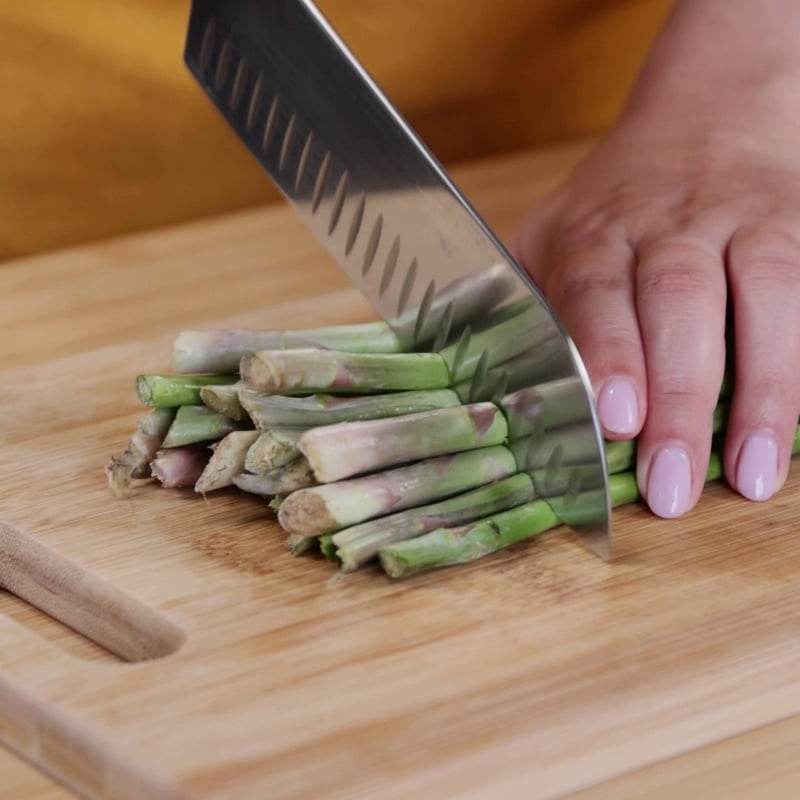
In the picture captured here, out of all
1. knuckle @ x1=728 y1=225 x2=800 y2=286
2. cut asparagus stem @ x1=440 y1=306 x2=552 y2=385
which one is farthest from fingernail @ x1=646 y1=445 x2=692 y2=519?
knuckle @ x1=728 y1=225 x2=800 y2=286

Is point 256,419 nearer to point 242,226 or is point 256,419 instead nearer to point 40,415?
point 40,415

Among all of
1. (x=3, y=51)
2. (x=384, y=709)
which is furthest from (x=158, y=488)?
(x=3, y=51)

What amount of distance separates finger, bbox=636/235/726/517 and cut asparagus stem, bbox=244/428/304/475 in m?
0.49

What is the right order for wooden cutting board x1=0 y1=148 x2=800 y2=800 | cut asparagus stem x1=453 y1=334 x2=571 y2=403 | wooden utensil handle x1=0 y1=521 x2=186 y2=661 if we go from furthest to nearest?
cut asparagus stem x1=453 y1=334 x2=571 y2=403 → wooden utensil handle x1=0 y1=521 x2=186 y2=661 → wooden cutting board x1=0 y1=148 x2=800 y2=800

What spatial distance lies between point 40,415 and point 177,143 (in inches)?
45.9

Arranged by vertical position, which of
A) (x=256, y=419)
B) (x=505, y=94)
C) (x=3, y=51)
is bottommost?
(x=505, y=94)

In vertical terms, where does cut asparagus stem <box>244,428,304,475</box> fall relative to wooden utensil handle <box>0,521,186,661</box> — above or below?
above

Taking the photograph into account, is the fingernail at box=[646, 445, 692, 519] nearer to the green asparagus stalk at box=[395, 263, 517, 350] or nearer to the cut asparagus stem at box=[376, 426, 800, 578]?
the cut asparagus stem at box=[376, 426, 800, 578]

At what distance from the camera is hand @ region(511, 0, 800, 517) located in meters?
2.09

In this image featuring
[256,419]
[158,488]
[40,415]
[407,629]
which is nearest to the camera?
[407,629]

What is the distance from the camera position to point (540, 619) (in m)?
1.81

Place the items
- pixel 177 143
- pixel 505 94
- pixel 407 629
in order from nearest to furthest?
pixel 407 629
pixel 177 143
pixel 505 94

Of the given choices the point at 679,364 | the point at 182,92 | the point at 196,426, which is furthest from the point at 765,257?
the point at 182,92

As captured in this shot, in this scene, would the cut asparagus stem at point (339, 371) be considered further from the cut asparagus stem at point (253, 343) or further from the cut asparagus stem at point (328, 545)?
the cut asparagus stem at point (328, 545)
